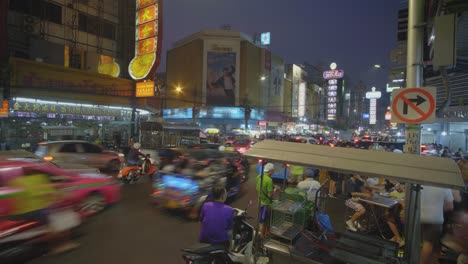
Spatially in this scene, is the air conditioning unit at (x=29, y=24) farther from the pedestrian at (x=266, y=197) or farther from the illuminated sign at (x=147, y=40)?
the pedestrian at (x=266, y=197)

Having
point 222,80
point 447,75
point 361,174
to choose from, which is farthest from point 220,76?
point 361,174

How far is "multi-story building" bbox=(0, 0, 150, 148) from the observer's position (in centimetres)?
1897

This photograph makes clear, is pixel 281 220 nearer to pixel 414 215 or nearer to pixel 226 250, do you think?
pixel 226 250

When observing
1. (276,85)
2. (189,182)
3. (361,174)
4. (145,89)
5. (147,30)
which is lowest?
(189,182)

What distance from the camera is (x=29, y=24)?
22.8 metres

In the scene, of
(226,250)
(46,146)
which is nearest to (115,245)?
(226,250)

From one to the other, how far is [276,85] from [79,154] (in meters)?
54.0

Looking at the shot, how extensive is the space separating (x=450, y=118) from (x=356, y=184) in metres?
15.6

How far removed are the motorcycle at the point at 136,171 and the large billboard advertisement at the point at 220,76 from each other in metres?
38.5

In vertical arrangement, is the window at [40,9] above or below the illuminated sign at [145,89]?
above

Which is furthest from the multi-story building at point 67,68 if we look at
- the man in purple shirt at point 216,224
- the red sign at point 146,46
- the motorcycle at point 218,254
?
the motorcycle at point 218,254

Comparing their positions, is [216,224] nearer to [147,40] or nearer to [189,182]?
[189,182]

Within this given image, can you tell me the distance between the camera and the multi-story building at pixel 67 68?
62.2 feet

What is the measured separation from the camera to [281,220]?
4320 mm
